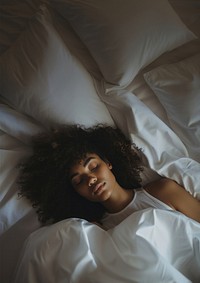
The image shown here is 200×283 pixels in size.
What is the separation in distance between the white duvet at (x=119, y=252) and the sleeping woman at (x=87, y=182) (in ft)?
0.45

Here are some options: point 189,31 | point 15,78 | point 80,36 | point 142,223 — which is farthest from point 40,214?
point 189,31

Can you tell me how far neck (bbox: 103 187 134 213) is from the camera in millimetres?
1207

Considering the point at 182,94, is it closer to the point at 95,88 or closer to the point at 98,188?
the point at 95,88

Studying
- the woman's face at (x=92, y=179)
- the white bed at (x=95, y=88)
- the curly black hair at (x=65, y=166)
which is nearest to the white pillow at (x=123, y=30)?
the white bed at (x=95, y=88)

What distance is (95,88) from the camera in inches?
51.0

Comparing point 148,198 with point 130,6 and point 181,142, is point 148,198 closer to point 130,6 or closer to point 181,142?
point 181,142

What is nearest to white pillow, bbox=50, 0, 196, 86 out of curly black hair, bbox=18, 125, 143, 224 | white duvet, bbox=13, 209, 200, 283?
curly black hair, bbox=18, 125, 143, 224

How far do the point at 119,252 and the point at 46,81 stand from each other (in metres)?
0.64

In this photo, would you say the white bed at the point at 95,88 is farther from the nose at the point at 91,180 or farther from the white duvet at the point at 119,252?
the nose at the point at 91,180

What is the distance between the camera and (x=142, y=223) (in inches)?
40.1

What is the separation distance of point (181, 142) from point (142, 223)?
411 millimetres

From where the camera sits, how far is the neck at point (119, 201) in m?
1.21

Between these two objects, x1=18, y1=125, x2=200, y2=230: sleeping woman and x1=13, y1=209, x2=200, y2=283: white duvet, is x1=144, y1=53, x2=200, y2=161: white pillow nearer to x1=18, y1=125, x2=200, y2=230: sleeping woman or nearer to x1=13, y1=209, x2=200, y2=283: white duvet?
x1=18, y1=125, x2=200, y2=230: sleeping woman

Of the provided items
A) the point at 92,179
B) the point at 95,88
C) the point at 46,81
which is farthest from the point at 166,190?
the point at 46,81
